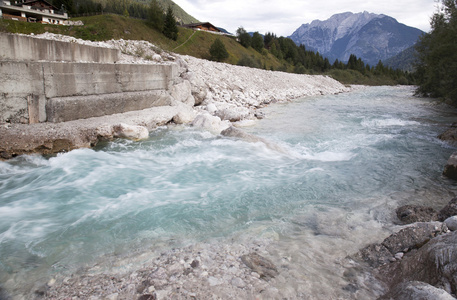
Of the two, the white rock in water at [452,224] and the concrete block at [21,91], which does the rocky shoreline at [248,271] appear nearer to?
the white rock in water at [452,224]

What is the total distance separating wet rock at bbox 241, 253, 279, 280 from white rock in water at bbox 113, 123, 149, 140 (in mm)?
6936

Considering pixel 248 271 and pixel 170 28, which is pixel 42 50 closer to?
pixel 248 271

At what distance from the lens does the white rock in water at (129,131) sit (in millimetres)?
9367

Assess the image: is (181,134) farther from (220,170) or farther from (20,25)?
(20,25)

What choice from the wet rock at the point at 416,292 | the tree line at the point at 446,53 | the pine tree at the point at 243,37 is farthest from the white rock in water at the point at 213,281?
the pine tree at the point at 243,37

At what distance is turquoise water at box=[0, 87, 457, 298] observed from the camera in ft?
13.5

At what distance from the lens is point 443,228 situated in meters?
3.56

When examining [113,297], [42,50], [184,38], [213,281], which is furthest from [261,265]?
[184,38]

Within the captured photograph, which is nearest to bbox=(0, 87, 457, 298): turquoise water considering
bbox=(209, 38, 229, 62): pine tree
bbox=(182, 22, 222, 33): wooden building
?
bbox=(209, 38, 229, 62): pine tree

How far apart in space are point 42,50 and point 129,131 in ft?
12.0

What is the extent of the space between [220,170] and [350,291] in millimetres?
4607

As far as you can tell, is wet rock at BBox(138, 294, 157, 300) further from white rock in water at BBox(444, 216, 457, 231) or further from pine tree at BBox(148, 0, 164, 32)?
pine tree at BBox(148, 0, 164, 32)

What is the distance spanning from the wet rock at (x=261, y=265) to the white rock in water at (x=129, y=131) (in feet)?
22.8

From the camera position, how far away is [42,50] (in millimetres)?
9180
